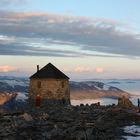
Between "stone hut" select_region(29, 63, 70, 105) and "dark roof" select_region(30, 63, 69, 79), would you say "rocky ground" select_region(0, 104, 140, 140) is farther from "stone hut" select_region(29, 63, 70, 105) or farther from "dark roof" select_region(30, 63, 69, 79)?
"dark roof" select_region(30, 63, 69, 79)

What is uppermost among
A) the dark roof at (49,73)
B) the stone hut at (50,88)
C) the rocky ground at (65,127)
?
the dark roof at (49,73)

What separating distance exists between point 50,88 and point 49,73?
3.03 m

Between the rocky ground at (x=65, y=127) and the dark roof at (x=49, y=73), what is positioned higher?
the dark roof at (x=49, y=73)

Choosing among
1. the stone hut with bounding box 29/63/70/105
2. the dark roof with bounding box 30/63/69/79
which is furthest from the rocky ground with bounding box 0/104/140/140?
the dark roof with bounding box 30/63/69/79

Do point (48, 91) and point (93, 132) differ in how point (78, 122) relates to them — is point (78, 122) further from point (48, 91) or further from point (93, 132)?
point (48, 91)

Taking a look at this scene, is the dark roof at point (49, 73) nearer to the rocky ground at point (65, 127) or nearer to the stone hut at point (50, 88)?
the stone hut at point (50, 88)

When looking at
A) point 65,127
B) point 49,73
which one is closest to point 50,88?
point 49,73

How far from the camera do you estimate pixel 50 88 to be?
67562mm

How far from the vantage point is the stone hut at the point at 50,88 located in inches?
2640

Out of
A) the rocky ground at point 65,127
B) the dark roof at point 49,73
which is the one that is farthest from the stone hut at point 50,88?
the rocky ground at point 65,127

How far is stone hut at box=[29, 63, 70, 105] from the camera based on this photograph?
220 ft

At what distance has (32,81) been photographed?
225 feet

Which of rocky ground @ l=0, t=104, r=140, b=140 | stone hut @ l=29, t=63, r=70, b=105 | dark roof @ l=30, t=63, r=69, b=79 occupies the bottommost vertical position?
rocky ground @ l=0, t=104, r=140, b=140

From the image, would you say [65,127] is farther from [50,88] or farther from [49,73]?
[49,73]
